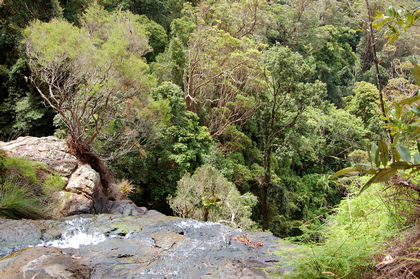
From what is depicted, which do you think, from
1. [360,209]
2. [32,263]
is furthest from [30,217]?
[360,209]

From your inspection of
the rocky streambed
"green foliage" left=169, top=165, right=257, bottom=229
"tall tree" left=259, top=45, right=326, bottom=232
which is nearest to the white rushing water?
the rocky streambed

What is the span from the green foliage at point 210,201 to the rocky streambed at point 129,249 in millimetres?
1975

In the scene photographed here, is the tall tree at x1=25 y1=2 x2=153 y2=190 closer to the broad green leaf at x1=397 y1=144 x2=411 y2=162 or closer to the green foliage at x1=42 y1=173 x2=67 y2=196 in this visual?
the green foliage at x1=42 y1=173 x2=67 y2=196

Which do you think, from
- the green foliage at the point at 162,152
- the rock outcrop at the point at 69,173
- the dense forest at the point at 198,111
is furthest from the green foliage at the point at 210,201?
the rock outcrop at the point at 69,173

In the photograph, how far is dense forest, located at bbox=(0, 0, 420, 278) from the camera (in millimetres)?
7270

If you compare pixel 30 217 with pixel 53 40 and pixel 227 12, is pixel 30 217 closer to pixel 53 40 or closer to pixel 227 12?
pixel 53 40

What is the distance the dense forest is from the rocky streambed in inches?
58.3

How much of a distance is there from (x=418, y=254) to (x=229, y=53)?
13.9 metres

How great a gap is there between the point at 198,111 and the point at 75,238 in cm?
1076

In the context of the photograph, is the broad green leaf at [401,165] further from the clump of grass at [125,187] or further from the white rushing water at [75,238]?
the clump of grass at [125,187]

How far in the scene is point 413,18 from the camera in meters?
1.22

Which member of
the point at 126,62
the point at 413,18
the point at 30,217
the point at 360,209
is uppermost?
the point at 126,62

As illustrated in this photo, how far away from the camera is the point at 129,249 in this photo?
4.59 meters

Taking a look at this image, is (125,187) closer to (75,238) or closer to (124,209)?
(124,209)
